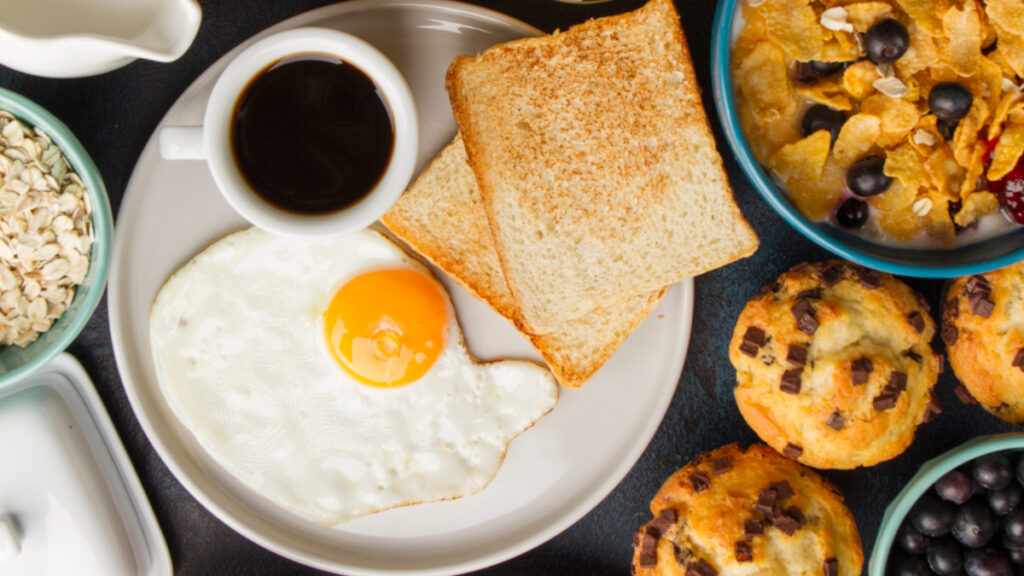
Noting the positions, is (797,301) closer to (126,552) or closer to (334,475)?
(334,475)

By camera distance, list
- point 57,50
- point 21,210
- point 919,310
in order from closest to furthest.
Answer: point 57,50
point 21,210
point 919,310

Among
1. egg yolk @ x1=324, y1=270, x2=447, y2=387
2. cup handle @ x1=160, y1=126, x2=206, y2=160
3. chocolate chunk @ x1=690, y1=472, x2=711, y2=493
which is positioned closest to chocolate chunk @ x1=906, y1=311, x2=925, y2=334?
chocolate chunk @ x1=690, y1=472, x2=711, y2=493

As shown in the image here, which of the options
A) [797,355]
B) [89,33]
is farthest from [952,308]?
[89,33]

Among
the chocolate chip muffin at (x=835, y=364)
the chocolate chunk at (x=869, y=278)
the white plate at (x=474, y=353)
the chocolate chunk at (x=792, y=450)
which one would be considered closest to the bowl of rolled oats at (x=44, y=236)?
the white plate at (x=474, y=353)

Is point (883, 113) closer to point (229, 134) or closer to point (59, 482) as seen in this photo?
point (229, 134)

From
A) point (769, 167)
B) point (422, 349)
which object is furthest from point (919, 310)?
point (422, 349)
